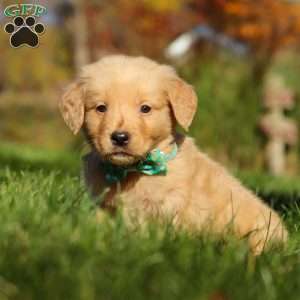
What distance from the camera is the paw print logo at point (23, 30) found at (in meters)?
6.33

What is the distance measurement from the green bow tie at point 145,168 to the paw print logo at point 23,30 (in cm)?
230

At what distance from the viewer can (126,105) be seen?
421 centimetres

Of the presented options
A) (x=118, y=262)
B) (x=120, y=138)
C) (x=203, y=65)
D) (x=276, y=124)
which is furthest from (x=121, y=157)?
(x=203, y=65)

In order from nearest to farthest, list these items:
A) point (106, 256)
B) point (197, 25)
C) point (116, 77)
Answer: point (106, 256) → point (116, 77) → point (197, 25)

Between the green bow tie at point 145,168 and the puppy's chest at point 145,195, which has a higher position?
the green bow tie at point 145,168

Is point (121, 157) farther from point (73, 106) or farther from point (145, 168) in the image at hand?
point (73, 106)

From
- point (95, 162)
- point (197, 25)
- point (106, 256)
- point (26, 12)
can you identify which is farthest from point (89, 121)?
point (197, 25)

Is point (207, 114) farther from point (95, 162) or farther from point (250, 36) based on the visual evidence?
point (95, 162)

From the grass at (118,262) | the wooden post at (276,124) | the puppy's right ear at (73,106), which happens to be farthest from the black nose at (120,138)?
the wooden post at (276,124)

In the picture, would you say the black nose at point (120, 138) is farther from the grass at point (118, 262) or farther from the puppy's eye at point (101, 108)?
the grass at point (118, 262)

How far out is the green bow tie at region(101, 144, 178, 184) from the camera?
4.35 metres

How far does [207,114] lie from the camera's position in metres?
12.9

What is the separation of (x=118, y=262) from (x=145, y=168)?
58.9 inches

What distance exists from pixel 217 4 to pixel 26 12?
34.8ft
